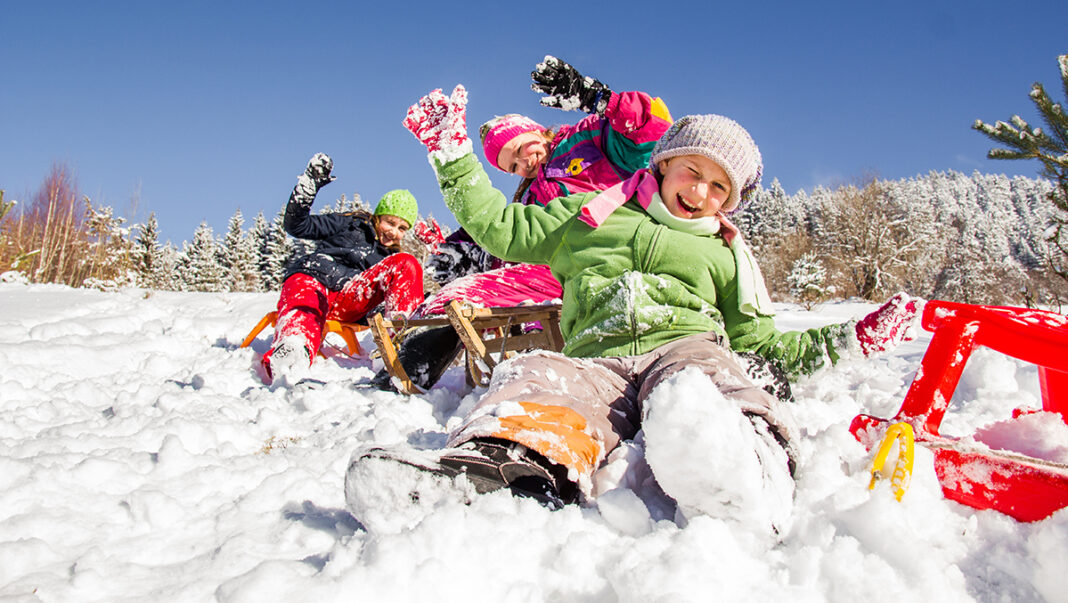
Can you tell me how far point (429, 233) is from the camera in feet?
14.4

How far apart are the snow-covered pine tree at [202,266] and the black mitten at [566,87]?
3419 centimetres

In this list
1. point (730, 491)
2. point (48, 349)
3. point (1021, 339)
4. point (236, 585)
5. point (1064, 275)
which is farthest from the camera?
point (1064, 275)

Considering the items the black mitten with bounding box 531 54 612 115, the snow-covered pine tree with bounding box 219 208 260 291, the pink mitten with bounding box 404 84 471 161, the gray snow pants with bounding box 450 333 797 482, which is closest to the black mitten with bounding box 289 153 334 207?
the black mitten with bounding box 531 54 612 115

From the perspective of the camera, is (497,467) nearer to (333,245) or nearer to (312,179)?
(312,179)

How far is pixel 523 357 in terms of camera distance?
1580mm

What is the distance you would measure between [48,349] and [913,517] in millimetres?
3831

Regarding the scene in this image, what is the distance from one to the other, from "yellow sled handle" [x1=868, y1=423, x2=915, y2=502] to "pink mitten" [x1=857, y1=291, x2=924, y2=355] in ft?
1.62

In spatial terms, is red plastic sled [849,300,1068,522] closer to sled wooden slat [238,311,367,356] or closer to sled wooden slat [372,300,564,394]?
sled wooden slat [372,300,564,394]

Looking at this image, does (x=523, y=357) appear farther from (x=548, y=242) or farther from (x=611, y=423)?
(x=548, y=242)

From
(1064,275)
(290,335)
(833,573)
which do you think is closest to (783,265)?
(1064,275)

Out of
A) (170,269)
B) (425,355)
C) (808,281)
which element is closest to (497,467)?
(425,355)

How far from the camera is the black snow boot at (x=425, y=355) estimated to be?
314cm

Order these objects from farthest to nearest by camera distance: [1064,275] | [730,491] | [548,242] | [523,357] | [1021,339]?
[1064,275] → [548,242] → [523,357] → [1021,339] → [730,491]

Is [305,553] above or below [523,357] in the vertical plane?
below
